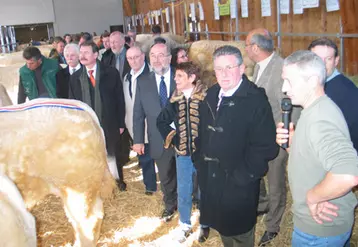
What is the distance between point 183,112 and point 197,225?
132 cm

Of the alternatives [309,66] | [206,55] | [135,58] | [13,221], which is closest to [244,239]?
[309,66]

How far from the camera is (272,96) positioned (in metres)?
A: 3.03

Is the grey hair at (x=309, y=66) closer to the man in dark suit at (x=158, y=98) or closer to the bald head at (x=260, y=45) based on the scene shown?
the bald head at (x=260, y=45)

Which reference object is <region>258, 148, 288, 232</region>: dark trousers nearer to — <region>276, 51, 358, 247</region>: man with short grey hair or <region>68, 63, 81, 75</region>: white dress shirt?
<region>276, 51, 358, 247</region>: man with short grey hair

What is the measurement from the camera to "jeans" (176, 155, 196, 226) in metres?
3.26

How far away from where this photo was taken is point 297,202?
1942mm

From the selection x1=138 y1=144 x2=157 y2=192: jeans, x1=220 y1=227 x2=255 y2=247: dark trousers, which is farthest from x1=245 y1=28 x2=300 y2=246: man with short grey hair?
x1=138 y1=144 x2=157 y2=192: jeans

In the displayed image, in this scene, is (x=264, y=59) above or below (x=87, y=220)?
above

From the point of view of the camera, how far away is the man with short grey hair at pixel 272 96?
304cm

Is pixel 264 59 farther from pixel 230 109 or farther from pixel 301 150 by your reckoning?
pixel 301 150

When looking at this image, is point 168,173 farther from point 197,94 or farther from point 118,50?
point 118,50

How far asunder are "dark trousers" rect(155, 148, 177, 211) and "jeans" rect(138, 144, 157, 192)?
0.72 meters

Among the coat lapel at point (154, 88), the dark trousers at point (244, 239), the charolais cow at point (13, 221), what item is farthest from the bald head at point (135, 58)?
the charolais cow at point (13, 221)

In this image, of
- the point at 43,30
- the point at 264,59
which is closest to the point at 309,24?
the point at 264,59
